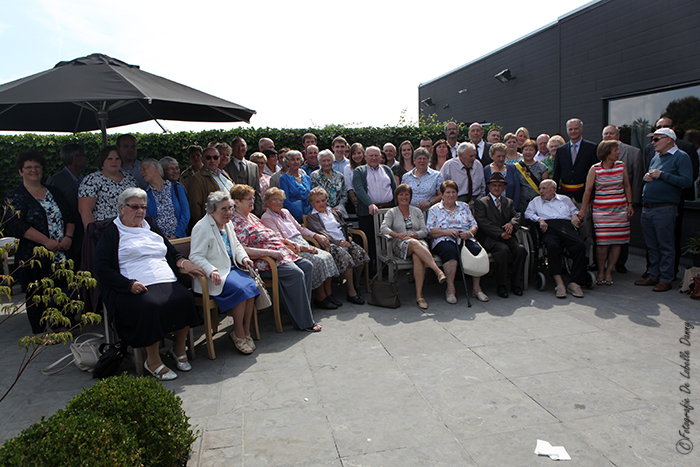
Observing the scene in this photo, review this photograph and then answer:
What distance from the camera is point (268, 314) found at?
5070mm

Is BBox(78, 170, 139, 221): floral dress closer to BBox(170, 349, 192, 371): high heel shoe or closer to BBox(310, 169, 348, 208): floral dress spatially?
BBox(170, 349, 192, 371): high heel shoe

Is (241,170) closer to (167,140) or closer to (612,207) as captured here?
(167,140)

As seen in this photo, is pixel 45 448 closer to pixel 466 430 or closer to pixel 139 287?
pixel 139 287

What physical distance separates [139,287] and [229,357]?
0.95 meters

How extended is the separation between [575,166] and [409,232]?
8.45ft

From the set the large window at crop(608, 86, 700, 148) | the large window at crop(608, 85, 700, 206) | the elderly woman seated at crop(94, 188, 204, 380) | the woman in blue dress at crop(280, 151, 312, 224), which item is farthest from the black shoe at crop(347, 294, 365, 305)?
the large window at crop(608, 86, 700, 148)

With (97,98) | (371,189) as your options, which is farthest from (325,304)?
(97,98)

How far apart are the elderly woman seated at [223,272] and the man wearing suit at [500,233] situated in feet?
9.50

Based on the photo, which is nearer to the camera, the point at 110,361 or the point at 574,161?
the point at 110,361

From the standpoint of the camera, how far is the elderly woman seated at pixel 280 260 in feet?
14.3

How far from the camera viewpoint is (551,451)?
2.34 meters

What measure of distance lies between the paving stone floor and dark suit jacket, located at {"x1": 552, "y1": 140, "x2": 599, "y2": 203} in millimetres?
1941

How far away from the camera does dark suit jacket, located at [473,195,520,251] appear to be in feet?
17.9

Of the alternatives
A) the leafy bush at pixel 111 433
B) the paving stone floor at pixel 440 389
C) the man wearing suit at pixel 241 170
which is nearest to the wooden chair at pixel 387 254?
the paving stone floor at pixel 440 389
